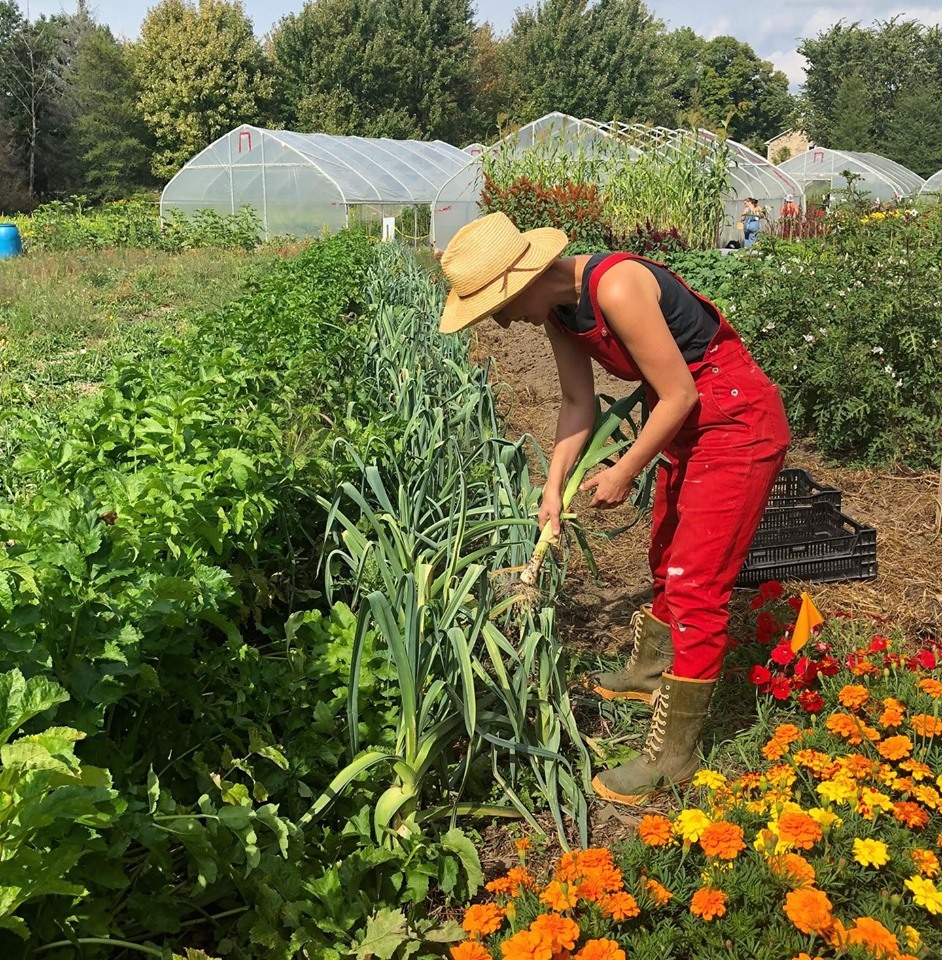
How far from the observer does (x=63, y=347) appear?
7.56 m

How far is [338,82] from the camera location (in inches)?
1485

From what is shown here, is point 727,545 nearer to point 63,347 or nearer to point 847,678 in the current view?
point 847,678

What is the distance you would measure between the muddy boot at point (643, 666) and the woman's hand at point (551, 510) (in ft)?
2.09

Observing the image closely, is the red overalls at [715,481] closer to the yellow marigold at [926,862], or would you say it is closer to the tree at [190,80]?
the yellow marigold at [926,862]

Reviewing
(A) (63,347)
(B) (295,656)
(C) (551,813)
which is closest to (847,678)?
(C) (551,813)

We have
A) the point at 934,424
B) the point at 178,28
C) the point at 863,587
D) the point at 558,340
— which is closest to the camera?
the point at 558,340

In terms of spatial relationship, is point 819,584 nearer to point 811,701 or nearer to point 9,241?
point 811,701

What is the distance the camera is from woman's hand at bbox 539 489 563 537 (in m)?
2.12

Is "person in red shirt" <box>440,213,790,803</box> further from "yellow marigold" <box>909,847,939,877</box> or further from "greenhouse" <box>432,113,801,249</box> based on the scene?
"greenhouse" <box>432,113,801,249</box>

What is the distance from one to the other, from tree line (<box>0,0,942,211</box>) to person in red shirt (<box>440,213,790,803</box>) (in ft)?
78.1

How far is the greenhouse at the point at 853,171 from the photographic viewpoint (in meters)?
24.8

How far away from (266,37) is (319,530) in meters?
47.0

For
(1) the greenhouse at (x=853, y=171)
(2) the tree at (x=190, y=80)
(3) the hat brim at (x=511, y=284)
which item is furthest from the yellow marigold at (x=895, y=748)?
(2) the tree at (x=190, y=80)

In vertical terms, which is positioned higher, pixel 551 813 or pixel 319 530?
pixel 319 530
